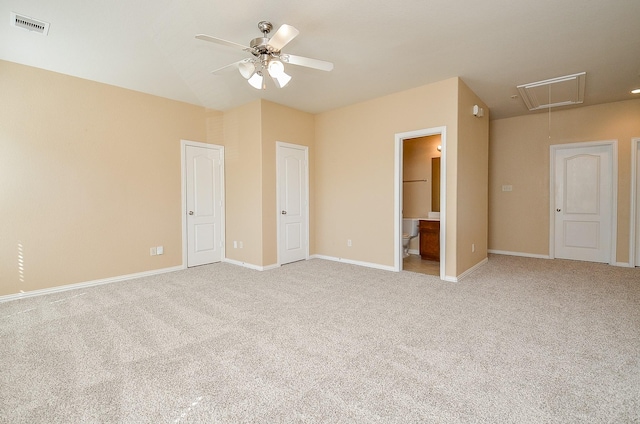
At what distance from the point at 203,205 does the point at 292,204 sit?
158 centimetres

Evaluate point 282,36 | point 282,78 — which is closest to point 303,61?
point 282,78

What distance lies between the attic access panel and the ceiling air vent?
5716mm

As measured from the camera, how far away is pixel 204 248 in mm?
5316

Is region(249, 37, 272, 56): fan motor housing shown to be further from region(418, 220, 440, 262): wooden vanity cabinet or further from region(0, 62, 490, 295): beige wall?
region(418, 220, 440, 262): wooden vanity cabinet

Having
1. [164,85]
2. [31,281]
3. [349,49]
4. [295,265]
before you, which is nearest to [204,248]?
[295,265]

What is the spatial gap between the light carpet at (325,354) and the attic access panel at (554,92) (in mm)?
2782

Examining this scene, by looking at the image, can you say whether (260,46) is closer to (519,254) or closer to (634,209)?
(519,254)

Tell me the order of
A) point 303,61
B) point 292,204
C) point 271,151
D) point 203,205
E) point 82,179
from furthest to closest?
point 292,204 < point 203,205 < point 271,151 < point 82,179 < point 303,61

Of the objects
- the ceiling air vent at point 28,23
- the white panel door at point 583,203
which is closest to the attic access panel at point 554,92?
the white panel door at point 583,203

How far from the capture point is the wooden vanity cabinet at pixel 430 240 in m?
5.47

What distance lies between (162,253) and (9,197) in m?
1.91

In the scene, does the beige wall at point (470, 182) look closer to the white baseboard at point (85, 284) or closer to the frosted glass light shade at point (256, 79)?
the frosted glass light shade at point (256, 79)

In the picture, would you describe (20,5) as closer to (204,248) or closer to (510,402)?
(204,248)

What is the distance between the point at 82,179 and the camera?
401 cm
